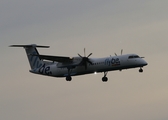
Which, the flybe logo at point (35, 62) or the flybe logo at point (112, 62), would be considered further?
the flybe logo at point (35, 62)

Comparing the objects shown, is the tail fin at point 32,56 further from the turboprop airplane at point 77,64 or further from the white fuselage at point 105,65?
the white fuselage at point 105,65

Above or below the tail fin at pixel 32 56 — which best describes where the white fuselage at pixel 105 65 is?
below

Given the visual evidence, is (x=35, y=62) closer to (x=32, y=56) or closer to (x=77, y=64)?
(x=32, y=56)

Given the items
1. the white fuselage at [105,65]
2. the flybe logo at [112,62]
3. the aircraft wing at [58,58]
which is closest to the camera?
the white fuselage at [105,65]

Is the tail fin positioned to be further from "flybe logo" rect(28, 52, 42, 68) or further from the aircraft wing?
the aircraft wing

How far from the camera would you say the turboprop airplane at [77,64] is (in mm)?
66438

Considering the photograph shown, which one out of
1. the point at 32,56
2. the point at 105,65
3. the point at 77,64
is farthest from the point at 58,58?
the point at 32,56

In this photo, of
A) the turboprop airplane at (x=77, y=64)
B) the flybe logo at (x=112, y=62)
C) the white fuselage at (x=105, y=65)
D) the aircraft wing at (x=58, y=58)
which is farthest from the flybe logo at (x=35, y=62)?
the flybe logo at (x=112, y=62)

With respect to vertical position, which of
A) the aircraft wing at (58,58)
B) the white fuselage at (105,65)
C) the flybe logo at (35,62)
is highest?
the flybe logo at (35,62)

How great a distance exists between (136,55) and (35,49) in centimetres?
1935

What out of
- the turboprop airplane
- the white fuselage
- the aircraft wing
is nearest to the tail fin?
the turboprop airplane

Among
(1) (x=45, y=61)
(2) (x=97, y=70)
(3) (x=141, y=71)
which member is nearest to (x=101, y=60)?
(2) (x=97, y=70)

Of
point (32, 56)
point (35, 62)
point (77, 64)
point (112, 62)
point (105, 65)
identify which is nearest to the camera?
point (112, 62)

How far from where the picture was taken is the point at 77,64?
70.4 metres
